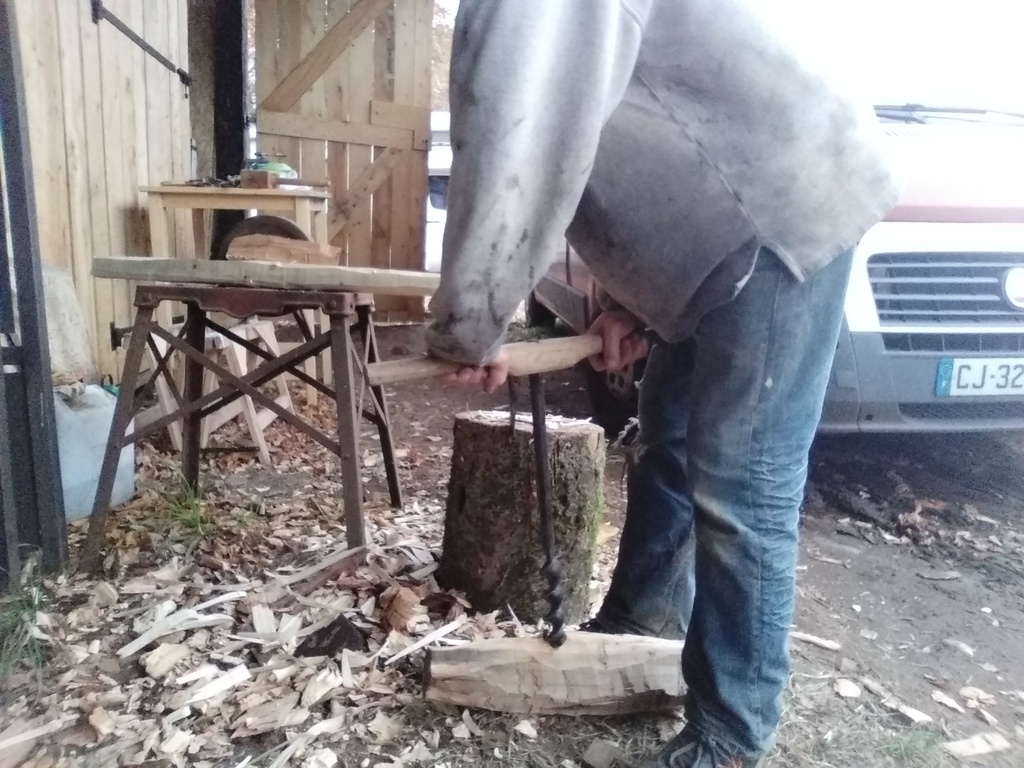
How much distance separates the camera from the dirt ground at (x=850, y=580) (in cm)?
189

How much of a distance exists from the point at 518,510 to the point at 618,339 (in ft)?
2.33

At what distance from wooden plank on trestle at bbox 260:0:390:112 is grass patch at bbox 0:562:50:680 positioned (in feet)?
15.9

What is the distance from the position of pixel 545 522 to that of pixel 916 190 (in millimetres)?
2103

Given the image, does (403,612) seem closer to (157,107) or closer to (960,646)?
(960,646)

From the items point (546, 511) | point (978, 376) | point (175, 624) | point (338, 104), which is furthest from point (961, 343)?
point (338, 104)

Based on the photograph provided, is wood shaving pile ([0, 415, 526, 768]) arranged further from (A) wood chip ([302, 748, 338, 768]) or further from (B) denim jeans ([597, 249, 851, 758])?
(B) denim jeans ([597, 249, 851, 758])

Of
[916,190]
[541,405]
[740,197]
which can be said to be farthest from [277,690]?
[916,190]

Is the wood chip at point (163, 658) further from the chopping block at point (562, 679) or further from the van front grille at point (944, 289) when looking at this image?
the van front grille at point (944, 289)

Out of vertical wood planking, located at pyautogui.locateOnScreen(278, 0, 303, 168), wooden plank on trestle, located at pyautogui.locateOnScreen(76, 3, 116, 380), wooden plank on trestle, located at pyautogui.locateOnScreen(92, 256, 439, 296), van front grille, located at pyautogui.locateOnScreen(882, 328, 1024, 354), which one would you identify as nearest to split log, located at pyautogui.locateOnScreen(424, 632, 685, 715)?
wooden plank on trestle, located at pyautogui.locateOnScreen(92, 256, 439, 296)

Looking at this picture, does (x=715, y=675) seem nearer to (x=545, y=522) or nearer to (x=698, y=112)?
(x=545, y=522)

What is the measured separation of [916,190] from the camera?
3004mm

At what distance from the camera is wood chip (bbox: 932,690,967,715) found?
6.93 feet

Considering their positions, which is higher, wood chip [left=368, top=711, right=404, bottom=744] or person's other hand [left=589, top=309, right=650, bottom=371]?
person's other hand [left=589, top=309, right=650, bottom=371]

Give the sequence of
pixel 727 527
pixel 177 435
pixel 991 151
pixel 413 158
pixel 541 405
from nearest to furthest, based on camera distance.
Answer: pixel 727 527 < pixel 541 405 < pixel 991 151 < pixel 177 435 < pixel 413 158
